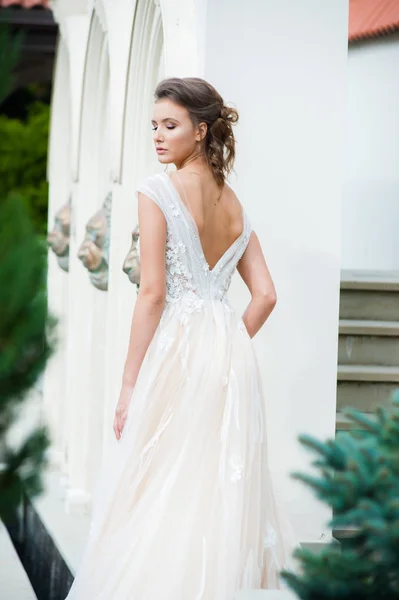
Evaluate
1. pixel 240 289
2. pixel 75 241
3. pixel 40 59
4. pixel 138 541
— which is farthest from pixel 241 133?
pixel 40 59

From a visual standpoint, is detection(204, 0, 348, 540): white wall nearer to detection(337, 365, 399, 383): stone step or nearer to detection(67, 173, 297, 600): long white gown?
detection(67, 173, 297, 600): long white gown

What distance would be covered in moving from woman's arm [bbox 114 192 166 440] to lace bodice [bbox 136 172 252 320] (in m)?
0.04

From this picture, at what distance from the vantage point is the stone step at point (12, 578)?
4668mm

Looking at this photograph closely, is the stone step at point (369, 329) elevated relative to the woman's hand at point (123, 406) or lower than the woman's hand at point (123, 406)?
elevated

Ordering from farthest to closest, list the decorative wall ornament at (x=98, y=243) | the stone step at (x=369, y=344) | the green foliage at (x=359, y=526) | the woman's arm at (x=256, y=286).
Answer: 1. the stone step at (x=369, y=344)
2. the decorative wall ornament at (x=98, y=243)
3. the woman's arm at (x=256, y=286)
4. the green foliage at (x=359, y=526)

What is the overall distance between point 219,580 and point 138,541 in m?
0.27

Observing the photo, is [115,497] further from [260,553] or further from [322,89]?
[322,89]

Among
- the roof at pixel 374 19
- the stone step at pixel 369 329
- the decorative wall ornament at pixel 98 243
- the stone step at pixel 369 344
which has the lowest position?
the stone step at pixel 369 344

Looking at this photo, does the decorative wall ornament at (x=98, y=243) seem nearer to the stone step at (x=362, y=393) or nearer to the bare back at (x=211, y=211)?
the stone step at (x=362, y=393)

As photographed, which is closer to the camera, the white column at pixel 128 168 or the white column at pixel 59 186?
the white column at pixel 128 168

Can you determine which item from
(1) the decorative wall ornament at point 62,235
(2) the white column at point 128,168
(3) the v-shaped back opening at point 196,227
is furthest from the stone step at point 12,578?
(1) the decorative wall ornament at point 62,235

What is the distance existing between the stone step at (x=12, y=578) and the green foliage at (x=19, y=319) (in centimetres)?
291

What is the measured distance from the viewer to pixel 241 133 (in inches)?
178

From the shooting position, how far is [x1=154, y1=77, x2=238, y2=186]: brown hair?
11.3 ft
